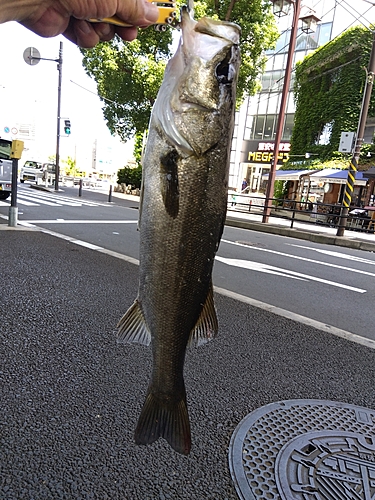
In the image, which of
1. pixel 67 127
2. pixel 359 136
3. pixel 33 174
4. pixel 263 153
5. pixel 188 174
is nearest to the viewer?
pixel 188 174

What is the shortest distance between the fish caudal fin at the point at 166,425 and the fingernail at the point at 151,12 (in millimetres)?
1709

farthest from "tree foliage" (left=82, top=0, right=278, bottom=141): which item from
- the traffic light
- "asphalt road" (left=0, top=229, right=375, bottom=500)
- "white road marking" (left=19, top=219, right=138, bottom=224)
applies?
"asphalt road" (left=0, top=229, right=375, bottom=500)

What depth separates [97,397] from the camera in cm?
272

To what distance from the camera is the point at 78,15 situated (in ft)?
6.11

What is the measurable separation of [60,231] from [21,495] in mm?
8003

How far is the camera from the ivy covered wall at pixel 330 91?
22.5 metres

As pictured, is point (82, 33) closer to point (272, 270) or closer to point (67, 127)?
point (272, 270)

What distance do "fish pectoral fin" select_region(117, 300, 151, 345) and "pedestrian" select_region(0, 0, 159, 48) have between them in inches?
Answer: 52.3

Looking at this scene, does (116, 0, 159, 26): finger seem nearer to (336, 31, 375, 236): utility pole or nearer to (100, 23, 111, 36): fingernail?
(100, 23, 111, 36): fingernail

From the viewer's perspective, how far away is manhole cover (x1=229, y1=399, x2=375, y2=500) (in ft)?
6.81

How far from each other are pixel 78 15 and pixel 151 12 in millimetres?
375

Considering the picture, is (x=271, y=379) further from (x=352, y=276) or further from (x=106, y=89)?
(x=106, y=89)

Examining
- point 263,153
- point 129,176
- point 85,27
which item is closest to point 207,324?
point 85,27

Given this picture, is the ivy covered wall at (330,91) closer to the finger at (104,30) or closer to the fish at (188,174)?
the finger at (104,30)
